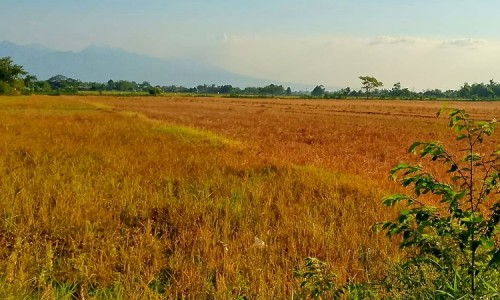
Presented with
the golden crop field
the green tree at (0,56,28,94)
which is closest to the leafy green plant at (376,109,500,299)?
the golden crop field

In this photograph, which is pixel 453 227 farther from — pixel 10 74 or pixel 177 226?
pixel 10 74

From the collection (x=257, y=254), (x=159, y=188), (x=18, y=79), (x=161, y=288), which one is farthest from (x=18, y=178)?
(x=18, y=79)

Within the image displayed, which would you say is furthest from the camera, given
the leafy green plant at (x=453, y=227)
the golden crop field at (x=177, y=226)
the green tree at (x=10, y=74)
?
the green tree at (x=10, y=74)

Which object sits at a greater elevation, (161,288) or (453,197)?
(453,197)

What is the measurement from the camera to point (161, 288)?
3.28m

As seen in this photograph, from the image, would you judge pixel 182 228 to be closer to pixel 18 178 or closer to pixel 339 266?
pixel 339 266

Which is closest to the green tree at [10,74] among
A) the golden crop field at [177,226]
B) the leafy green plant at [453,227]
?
the golden crop field at [177,226]

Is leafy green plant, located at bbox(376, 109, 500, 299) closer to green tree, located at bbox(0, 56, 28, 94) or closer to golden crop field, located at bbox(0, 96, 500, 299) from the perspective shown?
golden crop field, located at bbox(0, 96, 500, 299)

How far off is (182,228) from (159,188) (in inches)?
70.7

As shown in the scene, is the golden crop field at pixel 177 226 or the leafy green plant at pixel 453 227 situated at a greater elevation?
the leafy green plant at pixel 453 227

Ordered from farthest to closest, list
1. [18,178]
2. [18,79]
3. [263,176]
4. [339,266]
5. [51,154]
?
[18,79] → [51,154] → [263,176] → [18,178] → [339,266]

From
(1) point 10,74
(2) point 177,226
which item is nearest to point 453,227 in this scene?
(2) point 177,226

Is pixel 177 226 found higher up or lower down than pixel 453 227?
lower down

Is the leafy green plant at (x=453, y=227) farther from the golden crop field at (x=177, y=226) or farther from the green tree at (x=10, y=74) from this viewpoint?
the green tree at (x=10, y=74)
